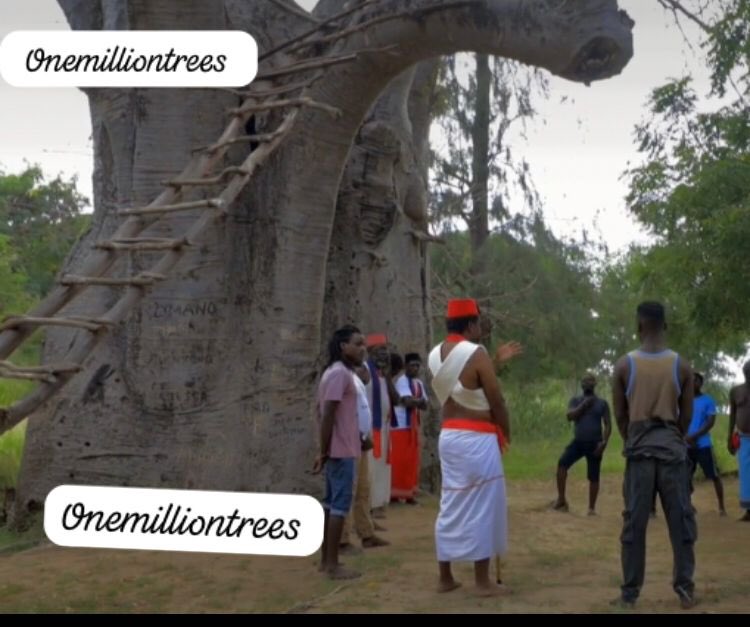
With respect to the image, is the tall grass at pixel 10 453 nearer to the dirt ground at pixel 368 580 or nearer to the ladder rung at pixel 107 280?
the dirt ground at pixel 368 580

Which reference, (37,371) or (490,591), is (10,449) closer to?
(490,591)

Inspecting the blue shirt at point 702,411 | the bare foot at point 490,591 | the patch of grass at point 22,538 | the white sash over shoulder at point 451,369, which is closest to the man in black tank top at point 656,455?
the bare foot at point 490,591

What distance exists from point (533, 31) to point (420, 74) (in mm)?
4749

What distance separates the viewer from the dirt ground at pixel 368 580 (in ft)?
24.2

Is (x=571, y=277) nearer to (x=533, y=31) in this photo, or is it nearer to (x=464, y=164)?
(x=464, y=164)

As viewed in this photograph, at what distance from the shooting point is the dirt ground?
24.2 feet

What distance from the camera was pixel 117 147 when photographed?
10250mm

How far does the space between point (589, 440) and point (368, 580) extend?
464cm

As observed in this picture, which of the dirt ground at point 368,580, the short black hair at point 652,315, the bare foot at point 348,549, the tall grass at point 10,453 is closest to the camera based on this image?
the short black hair at point 652,315

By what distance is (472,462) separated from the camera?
7.44 metres

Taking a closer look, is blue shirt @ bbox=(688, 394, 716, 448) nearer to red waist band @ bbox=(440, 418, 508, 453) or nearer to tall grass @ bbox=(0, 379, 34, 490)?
red waist band @ bbox=(440, 418, 508, 453)

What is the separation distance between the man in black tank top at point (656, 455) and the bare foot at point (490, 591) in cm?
67

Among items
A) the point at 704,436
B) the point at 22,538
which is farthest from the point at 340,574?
the point at 704,436
